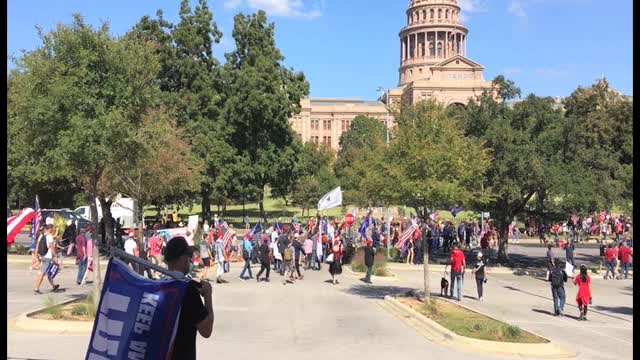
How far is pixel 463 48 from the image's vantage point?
15488cm

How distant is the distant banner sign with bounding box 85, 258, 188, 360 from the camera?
3.95 meters

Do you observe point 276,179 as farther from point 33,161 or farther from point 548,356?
point 548,356

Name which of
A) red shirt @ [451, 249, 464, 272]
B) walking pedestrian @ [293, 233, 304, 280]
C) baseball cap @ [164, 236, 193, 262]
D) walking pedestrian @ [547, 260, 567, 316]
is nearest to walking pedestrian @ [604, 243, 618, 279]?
red shirt @ [451, 249, 464, 272]

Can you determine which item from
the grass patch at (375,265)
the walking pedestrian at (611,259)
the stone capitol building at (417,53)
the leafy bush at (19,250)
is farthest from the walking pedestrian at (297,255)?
the stone capitol building at (417,53)

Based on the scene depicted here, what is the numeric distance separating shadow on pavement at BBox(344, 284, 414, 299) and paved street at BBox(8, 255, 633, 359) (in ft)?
0.10

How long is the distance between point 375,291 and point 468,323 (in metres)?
6.28

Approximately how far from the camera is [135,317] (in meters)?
4.04

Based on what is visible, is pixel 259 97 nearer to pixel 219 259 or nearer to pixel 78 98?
pixel 219 259

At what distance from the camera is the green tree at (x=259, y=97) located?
43406 mm

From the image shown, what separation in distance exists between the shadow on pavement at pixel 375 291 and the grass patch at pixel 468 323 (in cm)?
151

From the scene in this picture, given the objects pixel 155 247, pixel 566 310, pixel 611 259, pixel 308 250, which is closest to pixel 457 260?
pixel 566 310

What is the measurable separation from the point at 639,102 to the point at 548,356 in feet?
15.1

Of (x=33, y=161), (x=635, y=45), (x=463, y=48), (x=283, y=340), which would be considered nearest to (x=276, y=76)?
(x=33, y=161)

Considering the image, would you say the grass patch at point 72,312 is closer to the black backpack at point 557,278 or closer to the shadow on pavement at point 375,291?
the shadow on pavement at point 375,291
